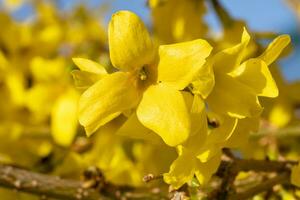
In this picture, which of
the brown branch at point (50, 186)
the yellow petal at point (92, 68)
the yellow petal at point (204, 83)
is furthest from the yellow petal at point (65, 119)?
the yellow petal at point (204, 83)

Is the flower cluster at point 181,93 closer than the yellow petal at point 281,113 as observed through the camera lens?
Yes

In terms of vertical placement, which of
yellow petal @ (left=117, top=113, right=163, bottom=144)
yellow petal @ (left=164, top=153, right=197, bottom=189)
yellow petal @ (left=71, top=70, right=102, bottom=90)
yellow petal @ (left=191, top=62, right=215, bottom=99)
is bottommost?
yellow petal @ (left=164, top=153, right=197, bottom=189)

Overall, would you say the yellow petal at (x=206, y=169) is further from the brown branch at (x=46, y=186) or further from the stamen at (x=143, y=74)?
the brown branch at (x=46, y=186)

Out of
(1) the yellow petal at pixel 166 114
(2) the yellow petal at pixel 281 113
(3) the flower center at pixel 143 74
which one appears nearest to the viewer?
(1) the yellow petal at pixel 166 114

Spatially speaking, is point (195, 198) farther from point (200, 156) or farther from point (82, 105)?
point (82, 105)

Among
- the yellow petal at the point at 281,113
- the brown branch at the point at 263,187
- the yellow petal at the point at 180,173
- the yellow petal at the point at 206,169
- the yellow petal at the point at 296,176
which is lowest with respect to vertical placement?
the yellow petal at the point at 281,113

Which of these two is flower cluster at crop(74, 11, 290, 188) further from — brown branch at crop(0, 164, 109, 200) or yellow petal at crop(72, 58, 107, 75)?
brown branch at crop(0, 164, 109, 200)

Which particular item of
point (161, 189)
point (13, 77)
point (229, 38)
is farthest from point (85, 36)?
point (161, 189)

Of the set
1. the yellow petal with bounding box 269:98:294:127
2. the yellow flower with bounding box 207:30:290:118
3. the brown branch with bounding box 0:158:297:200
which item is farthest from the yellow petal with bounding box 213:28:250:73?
the yellow petal with bounding box 269:98:294:127
